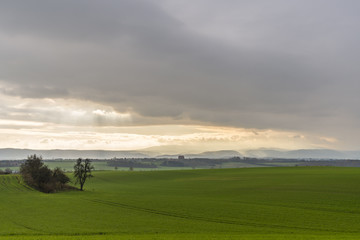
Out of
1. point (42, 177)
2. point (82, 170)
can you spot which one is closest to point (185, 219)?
point (82, 170)

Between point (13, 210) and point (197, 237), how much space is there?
36472mm

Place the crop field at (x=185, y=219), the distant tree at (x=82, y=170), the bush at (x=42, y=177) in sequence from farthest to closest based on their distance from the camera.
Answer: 1. the distant tree at (x=82, y=170)
2. the bush at (x=42, y=177)
3. the crop field at (x=185, y=219)

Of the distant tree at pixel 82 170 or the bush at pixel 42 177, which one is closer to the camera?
the bush at pixel 42 177

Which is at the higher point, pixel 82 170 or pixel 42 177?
pixel 82 170

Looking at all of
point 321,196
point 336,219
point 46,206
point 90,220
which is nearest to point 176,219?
point 90,220

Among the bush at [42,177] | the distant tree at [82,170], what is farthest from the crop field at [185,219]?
the distant tree at [82,170]

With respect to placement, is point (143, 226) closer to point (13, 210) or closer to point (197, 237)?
point (197, 237)

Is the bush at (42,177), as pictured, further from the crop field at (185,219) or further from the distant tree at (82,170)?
the crop field at (185,219)

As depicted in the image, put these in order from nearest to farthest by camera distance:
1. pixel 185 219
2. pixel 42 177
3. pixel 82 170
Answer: pixel 185 219 → pixel 42 177 → pixel 82 170

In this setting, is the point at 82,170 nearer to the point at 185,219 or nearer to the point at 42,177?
the point at 42,177

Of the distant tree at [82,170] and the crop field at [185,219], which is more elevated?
the distant tree at [82,170]

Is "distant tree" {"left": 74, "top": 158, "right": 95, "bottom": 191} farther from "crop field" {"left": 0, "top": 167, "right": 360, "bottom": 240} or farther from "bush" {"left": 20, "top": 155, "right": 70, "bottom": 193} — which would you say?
"crop field" {"left": 0, "top": 167, "right": 360, "bottom": 240}

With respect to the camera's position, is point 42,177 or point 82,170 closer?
point 42,177

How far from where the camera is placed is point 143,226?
3912 cm
